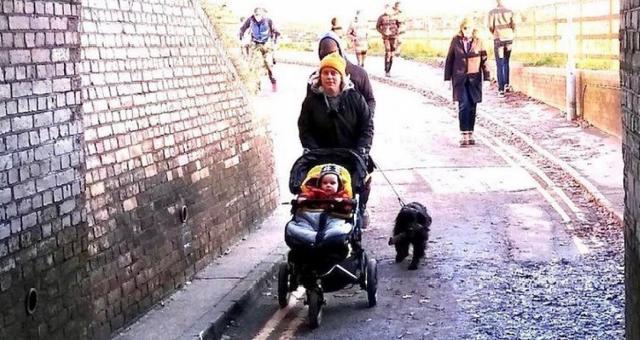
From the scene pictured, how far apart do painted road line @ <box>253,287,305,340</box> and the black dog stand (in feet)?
3.88

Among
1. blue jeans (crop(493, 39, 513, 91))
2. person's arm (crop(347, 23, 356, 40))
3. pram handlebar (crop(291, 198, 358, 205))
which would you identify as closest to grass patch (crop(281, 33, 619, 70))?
blue jeans (crop(493, 39, 513, 91))

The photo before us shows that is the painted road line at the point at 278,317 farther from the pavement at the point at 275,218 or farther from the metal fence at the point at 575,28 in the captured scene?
the metal fence at the point at 575,28

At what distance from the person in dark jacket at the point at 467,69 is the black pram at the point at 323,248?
859 cm

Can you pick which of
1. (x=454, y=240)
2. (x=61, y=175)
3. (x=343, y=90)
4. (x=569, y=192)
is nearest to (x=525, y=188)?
(x=569, y=192)

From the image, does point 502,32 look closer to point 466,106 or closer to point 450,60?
point 450,60

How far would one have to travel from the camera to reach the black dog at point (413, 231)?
959 cm

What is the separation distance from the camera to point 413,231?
957cm

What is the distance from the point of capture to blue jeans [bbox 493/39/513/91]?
2345cm

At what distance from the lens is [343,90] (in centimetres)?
918

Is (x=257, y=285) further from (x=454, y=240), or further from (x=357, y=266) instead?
(x=454, y=240)

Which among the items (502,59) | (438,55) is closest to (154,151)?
(502,59)

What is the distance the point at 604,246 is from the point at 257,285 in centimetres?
357

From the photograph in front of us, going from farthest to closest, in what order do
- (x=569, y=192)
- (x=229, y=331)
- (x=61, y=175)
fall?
(x=569, y=192) → (x=229, y=331) → (x=61, y=175)

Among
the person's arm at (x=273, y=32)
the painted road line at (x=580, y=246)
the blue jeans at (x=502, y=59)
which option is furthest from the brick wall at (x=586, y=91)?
the person's arm at (x=273, y=32)
